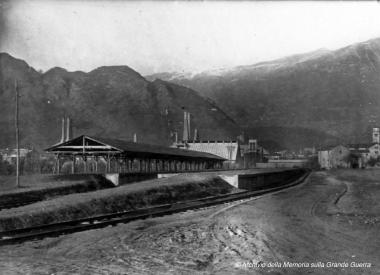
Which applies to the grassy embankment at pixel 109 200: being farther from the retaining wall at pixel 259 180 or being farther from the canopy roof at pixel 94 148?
the canopy roof at pixel 94 148

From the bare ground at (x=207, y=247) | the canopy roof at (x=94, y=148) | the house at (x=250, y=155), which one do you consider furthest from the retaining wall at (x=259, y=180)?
the house at (x=250, y=155)

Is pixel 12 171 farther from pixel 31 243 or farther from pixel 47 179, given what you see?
pixel 31 243

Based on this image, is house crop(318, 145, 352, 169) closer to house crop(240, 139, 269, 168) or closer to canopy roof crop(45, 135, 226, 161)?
house crop(240, 139, 269, 168)

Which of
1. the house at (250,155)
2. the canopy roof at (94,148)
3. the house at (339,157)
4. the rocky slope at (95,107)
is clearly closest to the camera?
the canopy roof at (94,148)

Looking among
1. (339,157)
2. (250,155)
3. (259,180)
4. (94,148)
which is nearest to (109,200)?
(94,148)

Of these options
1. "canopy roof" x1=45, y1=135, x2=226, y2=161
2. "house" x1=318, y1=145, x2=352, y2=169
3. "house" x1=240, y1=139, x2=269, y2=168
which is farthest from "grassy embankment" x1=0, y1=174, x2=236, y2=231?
"house" x1=318, y1=145, x2=352, y2=169
